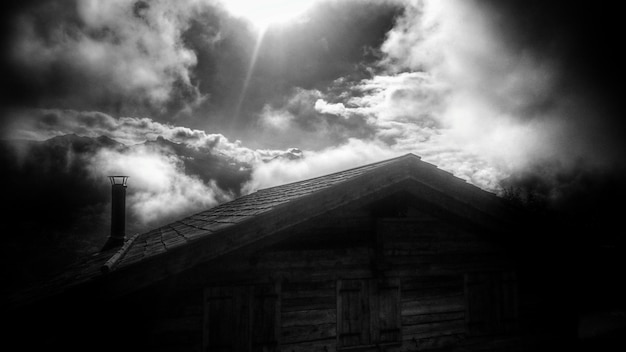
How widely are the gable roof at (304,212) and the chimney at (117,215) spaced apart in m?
5.00

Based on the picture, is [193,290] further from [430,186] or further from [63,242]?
[63,242]

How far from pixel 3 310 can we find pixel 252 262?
9.53 feet

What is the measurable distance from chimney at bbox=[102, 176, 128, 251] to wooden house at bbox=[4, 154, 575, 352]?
5.33 m

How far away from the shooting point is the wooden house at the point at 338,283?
432 centimetres

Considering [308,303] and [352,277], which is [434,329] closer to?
[352,277]

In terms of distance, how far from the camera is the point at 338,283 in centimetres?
567

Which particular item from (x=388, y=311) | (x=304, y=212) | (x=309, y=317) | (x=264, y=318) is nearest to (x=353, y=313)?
(x=388, y=311)

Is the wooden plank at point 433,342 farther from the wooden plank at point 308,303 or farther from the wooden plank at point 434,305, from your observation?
the wooden plank at point 308,303

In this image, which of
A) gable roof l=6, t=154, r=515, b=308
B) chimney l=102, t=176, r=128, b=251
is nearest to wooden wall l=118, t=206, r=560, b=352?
gable roof l=6, t=154, r=515, b=308

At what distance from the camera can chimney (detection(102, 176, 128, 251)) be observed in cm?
1052

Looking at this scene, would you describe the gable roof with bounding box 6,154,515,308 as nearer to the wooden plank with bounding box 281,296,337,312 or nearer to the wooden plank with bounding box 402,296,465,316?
the wooden plank with bounding box 281,296,337,312

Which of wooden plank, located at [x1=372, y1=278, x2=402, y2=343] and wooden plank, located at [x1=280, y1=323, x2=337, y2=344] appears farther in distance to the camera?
wooden plank, located at [x1=372, y1=278, x2=402, y2=343]

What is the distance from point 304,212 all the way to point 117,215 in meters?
8.49

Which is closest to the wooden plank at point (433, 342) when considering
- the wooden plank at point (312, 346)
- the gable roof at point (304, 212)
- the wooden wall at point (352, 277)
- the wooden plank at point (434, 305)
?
the wooden wall at point (352, 277)
